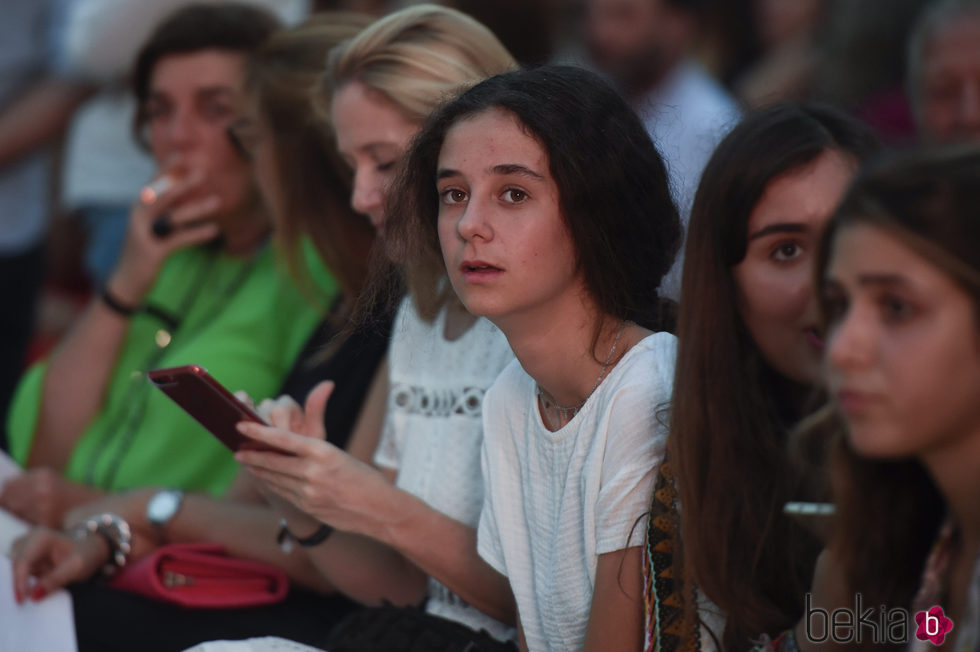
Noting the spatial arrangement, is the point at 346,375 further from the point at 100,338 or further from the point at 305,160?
the point at 100,338

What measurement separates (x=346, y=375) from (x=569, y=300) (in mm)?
856

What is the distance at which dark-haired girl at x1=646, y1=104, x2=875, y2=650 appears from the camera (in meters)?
1.69

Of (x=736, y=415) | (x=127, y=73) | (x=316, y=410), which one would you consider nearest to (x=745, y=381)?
(x=736, y=415)

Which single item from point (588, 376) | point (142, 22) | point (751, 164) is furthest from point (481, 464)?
point (142, 22)

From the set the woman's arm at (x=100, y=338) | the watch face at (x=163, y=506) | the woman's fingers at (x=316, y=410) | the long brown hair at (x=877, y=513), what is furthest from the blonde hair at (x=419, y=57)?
the long brown hair at (x=877, y=513)

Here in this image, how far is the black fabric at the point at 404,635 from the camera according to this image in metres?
1.95

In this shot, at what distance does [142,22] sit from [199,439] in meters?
1.60

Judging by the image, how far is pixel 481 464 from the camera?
2.08m

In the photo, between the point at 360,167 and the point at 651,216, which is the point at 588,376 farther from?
the point at 360,167

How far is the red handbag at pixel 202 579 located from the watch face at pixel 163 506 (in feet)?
0.52

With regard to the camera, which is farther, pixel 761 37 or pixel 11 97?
pixel 761 37

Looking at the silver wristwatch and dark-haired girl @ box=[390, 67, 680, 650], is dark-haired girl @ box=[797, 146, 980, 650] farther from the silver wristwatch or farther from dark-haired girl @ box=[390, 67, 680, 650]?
the silver wristwatch

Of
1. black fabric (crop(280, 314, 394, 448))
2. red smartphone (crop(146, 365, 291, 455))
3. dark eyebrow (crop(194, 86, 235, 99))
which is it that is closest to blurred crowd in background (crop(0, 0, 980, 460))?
dark eyebrow (crop(194, 86, 235, 99))

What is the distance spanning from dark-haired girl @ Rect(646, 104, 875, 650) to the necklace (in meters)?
0.13
